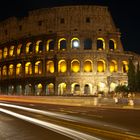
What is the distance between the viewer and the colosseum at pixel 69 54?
51.2 metres

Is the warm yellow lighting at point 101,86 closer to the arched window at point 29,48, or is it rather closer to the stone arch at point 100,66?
the stone arch at point 100,66

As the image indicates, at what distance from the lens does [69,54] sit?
51.8 metres

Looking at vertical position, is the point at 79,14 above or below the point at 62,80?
above

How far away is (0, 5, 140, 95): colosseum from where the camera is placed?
5116cm

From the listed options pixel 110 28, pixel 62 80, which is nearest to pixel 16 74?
pixel 62 80

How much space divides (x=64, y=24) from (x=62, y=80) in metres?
10.8

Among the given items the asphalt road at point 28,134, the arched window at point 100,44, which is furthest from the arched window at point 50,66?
the asphalt road at point 28,134

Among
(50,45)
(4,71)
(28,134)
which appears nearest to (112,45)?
(50,45)

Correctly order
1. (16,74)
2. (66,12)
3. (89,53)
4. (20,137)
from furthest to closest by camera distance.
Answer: (16,74) → (66,12) → (89,53) → (20,137)

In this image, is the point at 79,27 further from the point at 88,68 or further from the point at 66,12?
the point at 88,68

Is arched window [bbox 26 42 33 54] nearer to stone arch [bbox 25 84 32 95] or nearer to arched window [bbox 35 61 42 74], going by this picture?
arched window [bbox 35 61 42 74]

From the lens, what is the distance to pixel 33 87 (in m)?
54.9

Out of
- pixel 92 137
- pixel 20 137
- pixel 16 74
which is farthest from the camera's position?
pixel 16 74

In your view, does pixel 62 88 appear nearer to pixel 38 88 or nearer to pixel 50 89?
pixel 50 89
